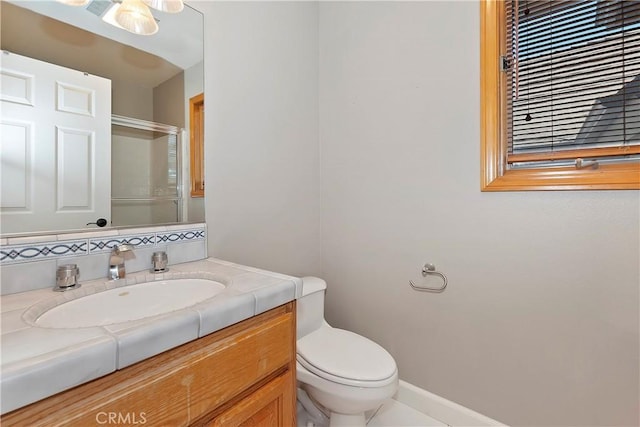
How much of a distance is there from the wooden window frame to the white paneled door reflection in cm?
29

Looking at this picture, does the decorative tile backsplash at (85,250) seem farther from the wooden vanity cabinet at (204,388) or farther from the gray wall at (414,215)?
the wooden vanity cabinet at (204,388)

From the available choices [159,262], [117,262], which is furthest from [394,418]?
[117,262]

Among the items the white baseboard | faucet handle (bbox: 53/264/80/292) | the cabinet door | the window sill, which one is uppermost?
the window sill

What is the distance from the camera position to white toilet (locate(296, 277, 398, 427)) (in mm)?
1107

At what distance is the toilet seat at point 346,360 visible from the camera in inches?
44.0

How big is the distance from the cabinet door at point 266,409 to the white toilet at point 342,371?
29cm

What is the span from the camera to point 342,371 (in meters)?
1.14

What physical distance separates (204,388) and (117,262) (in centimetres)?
57

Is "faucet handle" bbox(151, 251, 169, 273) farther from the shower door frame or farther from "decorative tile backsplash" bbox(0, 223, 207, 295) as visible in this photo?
the shower door frame

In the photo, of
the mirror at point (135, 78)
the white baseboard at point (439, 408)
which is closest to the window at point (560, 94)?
the white baseboard at point (439, 408)

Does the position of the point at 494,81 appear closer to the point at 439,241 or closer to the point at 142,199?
the point at 439,241

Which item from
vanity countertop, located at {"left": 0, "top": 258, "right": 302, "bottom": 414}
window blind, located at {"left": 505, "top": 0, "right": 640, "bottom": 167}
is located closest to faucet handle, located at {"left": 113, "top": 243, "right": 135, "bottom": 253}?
vanity countertop, located at {"left": 0, "top": 258, "right": 302, "bottom": 414}

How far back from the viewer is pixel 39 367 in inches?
17.2

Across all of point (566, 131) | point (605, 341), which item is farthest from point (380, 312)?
point (566, 131)
